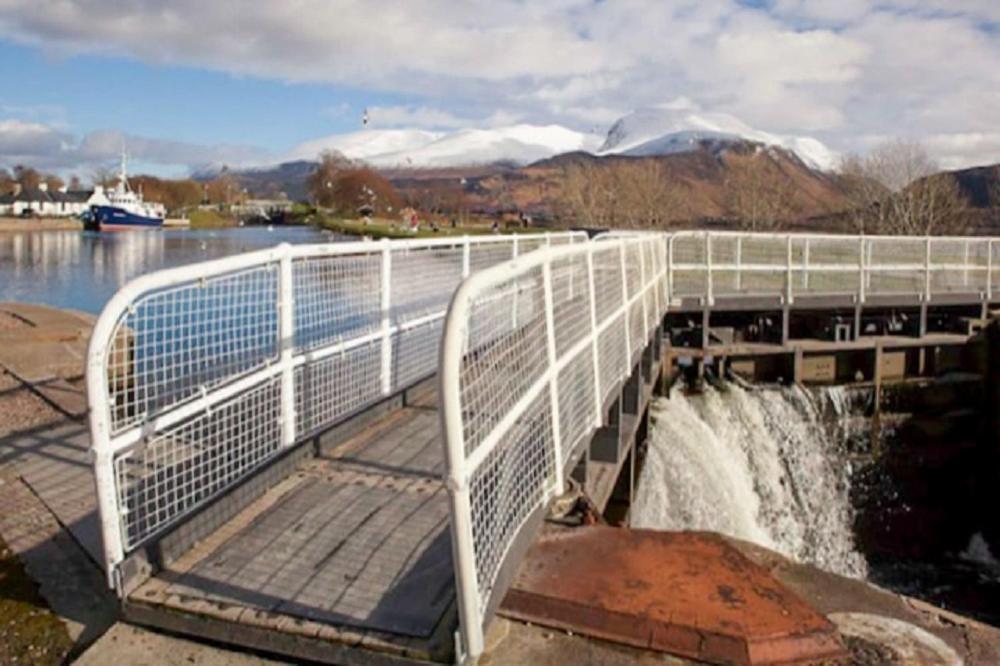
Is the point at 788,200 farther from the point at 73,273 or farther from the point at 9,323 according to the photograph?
the point at 9,323

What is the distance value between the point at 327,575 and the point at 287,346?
2222mm

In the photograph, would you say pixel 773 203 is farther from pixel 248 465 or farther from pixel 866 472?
pixel 248 465

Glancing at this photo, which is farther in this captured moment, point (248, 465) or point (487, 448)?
point (248, 465)

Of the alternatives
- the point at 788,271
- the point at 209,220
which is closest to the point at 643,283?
the point at 788,271

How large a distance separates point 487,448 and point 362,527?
5.12 ft

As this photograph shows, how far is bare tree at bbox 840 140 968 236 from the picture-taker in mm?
46281

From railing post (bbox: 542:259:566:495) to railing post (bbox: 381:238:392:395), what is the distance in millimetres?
2881

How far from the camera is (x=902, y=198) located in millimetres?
49312

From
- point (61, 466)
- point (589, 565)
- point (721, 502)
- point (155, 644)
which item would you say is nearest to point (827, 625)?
point (589, 565)

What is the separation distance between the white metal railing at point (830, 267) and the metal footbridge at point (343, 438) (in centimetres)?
894

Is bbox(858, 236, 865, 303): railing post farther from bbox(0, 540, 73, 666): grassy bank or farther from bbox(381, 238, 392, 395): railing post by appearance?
bbox(0, 540, 73, 666): grassy bank

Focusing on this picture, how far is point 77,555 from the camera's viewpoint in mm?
4758

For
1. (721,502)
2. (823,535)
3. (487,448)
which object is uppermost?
(487,448)

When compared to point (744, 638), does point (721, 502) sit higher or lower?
lower
